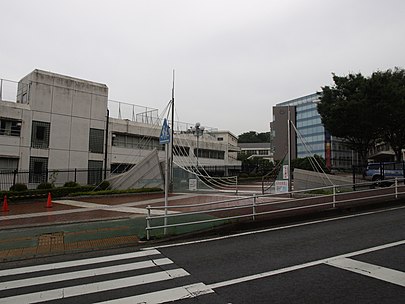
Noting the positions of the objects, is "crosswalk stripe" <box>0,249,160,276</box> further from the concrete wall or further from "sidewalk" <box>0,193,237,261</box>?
the concrete wall

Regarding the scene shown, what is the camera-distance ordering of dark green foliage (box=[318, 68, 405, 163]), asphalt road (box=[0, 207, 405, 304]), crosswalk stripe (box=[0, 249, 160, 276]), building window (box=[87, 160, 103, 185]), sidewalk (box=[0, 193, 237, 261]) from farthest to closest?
building window (box=[87, 160, 103, 185]) → dark green foliage (box=[318, 68, 405, 163]) → sidewalk (box=[0, 193, 237, 261]) → crosswalk stripe (box=[0, 249, 160, 276]) → asphalt road (box=[0, 207, 405, 304])

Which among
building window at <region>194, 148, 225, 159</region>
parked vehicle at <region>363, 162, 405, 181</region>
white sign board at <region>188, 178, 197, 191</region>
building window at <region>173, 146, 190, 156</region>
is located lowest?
white sign board at <region>188, 178, 197, 191</region>

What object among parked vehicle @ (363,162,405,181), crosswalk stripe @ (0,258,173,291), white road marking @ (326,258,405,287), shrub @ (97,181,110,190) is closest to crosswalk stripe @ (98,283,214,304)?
crosswalk stripe @ (0,258,173,291)

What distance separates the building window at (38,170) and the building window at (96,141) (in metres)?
4.80

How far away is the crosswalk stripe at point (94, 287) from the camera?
4859mm

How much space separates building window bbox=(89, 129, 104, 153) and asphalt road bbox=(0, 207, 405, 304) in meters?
27.2

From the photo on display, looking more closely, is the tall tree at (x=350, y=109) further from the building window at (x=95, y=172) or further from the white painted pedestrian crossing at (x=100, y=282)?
the white painted pedestrian crossing at (x=100, y=282)

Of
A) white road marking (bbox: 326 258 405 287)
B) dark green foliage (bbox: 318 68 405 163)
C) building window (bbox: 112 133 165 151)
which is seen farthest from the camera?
building window (bbox: 112 133 165 151)

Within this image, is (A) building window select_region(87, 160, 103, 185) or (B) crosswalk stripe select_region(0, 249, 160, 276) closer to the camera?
(B) crosswalk stripe select_region(0, 249, 160, 276)

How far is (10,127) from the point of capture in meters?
28.0

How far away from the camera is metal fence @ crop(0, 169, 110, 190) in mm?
26875

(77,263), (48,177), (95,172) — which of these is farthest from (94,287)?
(95,172)

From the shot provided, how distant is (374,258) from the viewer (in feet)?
20.5

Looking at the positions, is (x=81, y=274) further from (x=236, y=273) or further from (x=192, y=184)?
(x=192, y=184)
